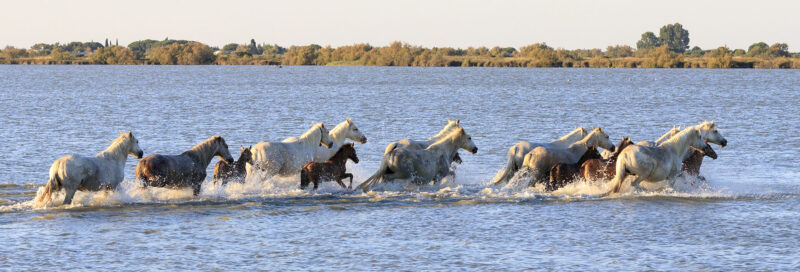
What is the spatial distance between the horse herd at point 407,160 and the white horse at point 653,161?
0.6 inches

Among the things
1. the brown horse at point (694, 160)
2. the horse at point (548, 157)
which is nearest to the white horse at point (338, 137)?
the horse at point (548, 157)

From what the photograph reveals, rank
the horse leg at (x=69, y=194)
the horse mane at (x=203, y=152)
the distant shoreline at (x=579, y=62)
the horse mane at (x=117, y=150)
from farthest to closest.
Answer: the distant shoreline at (x=579, y=62) → the horse mane at (x=203, y=152) → the horse mane at (x=117, y=150) → the horse leg at (x=69, y=194)

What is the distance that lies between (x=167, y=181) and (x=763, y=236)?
8.35 meters

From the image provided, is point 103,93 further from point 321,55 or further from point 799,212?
point 321,55

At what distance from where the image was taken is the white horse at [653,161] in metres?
16.6

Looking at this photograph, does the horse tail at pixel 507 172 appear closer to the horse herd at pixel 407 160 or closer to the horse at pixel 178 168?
the horse herd at pixel 407 160

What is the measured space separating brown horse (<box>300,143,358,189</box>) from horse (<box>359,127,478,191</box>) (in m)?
0.43

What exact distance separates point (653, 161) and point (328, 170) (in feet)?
16.8

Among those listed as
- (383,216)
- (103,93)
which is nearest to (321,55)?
(103,93)

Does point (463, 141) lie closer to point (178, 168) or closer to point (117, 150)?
point (178, 168)

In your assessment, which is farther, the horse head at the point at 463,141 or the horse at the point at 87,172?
the horse head at the point at 463,141

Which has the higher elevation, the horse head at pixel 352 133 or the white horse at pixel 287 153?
the horse head at pixel 352 133

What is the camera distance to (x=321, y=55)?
170750 millimetres

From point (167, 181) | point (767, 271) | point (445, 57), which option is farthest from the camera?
point (445, 57)
